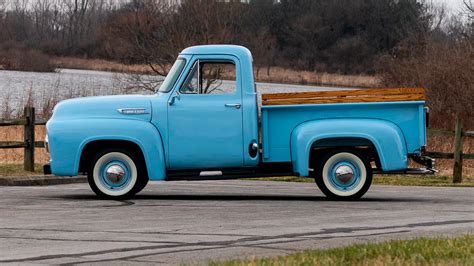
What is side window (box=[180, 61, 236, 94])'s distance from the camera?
1595 cm

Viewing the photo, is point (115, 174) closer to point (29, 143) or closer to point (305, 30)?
point (29, 143)

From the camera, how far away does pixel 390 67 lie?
40656 mm

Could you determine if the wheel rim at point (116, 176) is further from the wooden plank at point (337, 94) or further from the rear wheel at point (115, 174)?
the wooden plank at point (337, 94)

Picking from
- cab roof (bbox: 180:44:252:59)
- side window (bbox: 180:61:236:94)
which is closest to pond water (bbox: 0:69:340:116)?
side window (bbox: 180:61:236:94)

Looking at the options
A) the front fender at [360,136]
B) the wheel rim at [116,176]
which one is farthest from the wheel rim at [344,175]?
the wheel rim at [116,176]

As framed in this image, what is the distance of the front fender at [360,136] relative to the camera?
1545cm

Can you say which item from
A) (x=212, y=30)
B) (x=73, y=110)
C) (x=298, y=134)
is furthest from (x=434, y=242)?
(x=212, y=30)

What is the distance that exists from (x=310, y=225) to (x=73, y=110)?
4970mm

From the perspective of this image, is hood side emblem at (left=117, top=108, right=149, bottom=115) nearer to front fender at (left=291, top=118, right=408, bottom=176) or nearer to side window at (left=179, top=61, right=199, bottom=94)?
side window at (left=179, top=61, right=199, bottom=94)

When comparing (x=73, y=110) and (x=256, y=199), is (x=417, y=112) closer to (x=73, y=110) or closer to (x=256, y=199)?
(x=256, y=199)

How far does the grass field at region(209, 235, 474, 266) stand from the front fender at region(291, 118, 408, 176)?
204 inches

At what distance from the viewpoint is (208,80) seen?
1638 centimetres

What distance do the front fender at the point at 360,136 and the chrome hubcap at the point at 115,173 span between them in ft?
8.36

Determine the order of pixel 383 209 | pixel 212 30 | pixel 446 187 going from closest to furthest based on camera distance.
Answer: pixel 383 209
pixel 446 187
pixel 212 30
